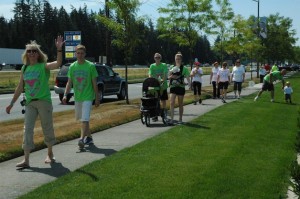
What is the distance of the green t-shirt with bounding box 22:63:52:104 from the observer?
7157mm

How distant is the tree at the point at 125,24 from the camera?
1889 cm

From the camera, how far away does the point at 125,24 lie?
19203 millimetres

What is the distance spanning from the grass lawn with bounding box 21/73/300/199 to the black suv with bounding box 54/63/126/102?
1111 cm

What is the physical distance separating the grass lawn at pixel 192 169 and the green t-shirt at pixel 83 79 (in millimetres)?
1243

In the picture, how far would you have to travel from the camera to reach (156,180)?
6.40 m

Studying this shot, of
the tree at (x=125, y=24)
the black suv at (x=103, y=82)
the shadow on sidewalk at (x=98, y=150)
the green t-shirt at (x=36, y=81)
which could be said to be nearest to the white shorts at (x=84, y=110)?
the shadow on sidewalk at (x=98, y=150)

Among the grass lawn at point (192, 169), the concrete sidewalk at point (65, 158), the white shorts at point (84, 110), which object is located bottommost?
the concrete sidewalk at point (65, 158)

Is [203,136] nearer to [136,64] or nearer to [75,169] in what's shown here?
[75,169]

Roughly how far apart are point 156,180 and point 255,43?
135 feet

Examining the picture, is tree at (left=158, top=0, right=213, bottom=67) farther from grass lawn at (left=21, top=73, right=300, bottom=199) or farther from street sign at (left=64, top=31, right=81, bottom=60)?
grass lawn at (left=21, top=73, right=300, bottom=199)

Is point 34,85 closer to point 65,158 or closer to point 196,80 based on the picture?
point 65,158

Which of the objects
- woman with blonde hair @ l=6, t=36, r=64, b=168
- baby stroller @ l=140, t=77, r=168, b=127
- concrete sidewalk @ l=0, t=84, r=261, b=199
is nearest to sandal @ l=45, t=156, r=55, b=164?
concrete sidewalk @ l=0, t=84, r=261, b=199

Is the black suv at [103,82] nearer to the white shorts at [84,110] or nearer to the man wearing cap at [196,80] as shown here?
the man wearing cap at [196,80]

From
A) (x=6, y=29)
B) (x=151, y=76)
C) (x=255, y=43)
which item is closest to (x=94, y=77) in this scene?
(x=151, y=76)
